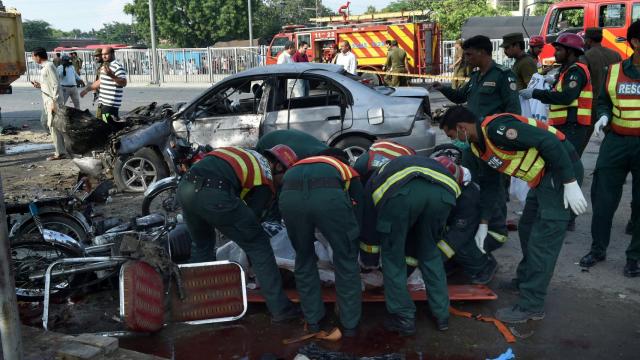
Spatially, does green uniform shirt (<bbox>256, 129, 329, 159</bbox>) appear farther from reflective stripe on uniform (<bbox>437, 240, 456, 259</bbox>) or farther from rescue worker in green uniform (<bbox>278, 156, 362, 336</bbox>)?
reflective stripe on uniform (<bbox>437, 240, 456, 259</bbox>)

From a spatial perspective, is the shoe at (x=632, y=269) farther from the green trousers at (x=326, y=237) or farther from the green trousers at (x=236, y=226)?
the green trousers at (x=236, y=226)

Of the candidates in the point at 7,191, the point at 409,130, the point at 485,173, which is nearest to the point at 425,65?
the point at 409,130

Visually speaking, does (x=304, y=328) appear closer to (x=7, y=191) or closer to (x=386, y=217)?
(x=386, y=217)

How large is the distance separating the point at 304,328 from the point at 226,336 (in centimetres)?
56

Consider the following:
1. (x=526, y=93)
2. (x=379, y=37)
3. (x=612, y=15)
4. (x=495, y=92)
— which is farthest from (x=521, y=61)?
(x=379, y=37)

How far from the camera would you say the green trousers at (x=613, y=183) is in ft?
16.8

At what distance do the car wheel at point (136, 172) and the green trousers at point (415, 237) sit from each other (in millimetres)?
4614

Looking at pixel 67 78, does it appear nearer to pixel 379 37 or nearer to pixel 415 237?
pixel 415 237

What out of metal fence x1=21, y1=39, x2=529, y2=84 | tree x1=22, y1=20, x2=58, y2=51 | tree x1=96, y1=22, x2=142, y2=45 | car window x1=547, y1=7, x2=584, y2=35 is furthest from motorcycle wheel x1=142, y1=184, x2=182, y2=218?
tree x1=96, y1=22, x2=142, y2=45

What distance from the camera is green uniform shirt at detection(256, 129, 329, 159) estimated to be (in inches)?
196

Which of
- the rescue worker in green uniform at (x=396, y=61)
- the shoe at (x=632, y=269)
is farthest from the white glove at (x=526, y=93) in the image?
the rescue worker in green uniform at (x=396, y=61)

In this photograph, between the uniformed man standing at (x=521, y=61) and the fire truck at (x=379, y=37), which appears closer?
the uniformed man standing at (x=521, y=61)

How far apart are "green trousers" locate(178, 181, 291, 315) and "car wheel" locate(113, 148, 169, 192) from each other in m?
3.63

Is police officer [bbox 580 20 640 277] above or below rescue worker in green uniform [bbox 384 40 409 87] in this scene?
below
